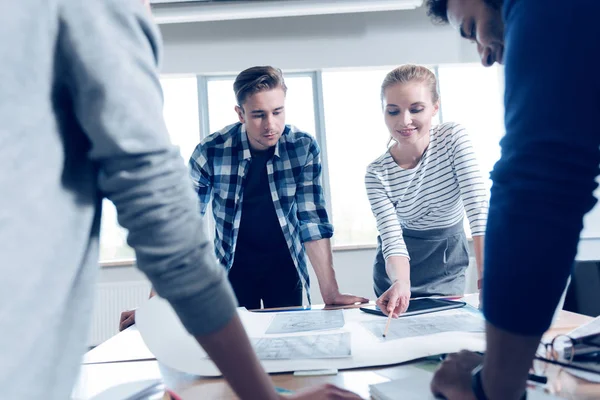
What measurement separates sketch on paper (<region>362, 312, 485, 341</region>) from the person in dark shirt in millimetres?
485

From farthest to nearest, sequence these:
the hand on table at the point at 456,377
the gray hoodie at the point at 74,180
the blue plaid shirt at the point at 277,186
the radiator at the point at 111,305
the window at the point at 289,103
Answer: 1. the window at the point at 289,103
2. the radiator at the point at 111,305
3. the blue plaid shirt at the point at 277,186
4. the hand on table at the point at 456,377
5. the gray hoodie at the point at 74,180

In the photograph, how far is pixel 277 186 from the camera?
188 cm

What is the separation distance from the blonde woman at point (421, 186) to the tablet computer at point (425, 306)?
0.27 meters

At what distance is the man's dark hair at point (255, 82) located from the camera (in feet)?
6.10

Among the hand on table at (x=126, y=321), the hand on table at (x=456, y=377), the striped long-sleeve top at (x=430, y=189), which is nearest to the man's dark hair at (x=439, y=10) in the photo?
the hand on table at (x=456, y=377)

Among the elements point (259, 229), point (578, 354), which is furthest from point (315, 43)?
point (578, 354)

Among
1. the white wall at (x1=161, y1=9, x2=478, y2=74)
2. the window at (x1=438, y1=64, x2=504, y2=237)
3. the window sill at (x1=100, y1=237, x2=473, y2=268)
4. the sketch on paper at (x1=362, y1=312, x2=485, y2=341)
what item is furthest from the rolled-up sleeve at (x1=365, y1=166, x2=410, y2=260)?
the window at (x1=438, y1=64, x2=504, y2=237)

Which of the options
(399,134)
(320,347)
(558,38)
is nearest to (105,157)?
(558,38)

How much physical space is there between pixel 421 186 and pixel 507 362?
4.28 ft

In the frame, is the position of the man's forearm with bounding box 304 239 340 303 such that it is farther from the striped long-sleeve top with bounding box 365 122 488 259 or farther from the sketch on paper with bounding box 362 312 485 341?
the sketch on paper with bounding box 362 312 485 341

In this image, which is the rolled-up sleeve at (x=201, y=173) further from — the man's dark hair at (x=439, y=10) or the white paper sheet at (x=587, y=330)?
the white paper sheet at (x=587, y=330)

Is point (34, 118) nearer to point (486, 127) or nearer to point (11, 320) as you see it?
point (11, 320)

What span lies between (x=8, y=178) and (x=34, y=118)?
52 mm

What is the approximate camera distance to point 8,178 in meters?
0.36
